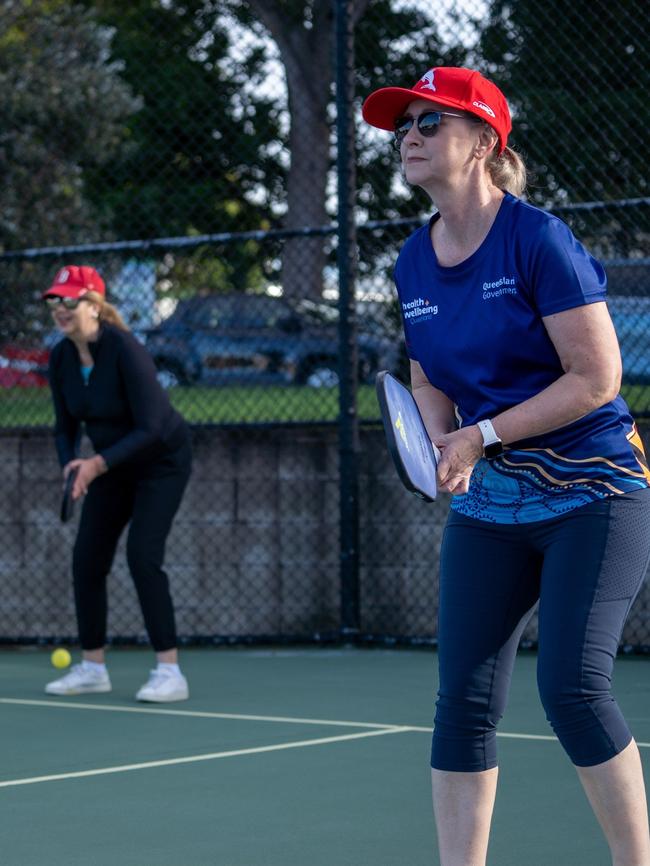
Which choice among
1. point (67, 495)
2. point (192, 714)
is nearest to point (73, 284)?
point (67, 495)

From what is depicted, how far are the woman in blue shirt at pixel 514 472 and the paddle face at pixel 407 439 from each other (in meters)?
0.06

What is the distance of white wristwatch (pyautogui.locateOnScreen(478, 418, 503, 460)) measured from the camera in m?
3.31

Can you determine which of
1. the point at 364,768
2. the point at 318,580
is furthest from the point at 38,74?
the point at 364,768

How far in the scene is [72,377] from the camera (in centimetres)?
721

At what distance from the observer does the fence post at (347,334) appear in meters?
8.84

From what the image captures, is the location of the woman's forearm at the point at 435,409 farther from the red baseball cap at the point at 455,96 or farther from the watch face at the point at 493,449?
the red baseball cap at the point at 455,96

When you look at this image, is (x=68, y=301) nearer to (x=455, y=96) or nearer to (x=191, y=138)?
(x=455, y=96)

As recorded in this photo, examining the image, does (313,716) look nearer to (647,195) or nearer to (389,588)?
(389,588)

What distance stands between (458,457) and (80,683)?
442cm

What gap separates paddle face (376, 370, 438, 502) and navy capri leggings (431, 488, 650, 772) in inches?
10.4

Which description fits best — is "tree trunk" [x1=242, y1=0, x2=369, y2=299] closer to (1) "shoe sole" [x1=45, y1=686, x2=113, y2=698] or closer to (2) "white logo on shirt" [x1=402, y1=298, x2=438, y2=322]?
(1) "shoe sole" [x1=45, y1=686, x2=113, y2=698]

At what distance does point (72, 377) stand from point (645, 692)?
9.77 feet

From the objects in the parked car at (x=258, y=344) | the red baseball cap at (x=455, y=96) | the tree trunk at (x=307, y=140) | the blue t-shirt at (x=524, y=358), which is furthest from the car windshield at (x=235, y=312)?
the blue t-shirt at (x=524, y=358)

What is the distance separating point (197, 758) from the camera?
573cm
